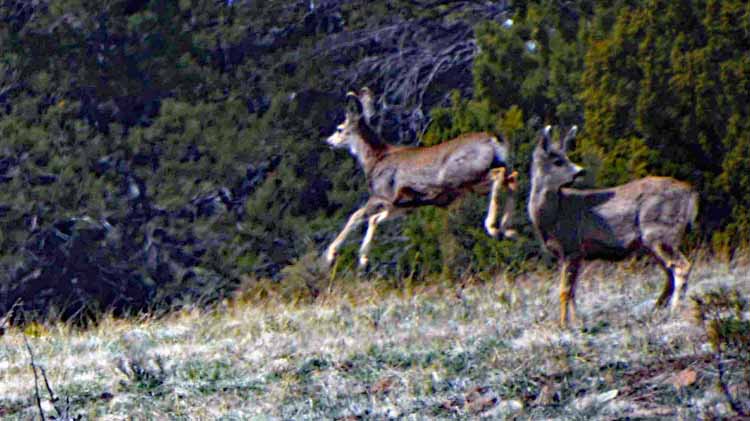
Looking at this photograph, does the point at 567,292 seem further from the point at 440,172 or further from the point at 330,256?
the point at 330,256

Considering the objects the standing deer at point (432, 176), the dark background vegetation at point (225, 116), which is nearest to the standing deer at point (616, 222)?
the standing deer at point (432, 176)

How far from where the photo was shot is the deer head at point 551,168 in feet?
30.8

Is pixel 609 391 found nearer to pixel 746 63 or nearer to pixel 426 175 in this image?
pixel 426 175

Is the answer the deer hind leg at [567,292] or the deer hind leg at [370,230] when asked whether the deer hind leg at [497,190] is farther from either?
the deer hind leg at [567,292]

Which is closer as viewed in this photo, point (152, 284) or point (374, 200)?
point (374, 200)

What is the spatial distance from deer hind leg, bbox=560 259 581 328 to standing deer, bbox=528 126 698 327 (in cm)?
1

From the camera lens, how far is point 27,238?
22.0 meters

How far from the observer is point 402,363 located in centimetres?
765

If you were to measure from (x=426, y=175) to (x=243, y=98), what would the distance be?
13262mm

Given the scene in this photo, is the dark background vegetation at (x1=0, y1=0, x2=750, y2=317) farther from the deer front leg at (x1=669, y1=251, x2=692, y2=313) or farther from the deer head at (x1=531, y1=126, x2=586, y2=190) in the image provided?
the deer front leg at (x1=669, y1=251, x2=692, y2=313)

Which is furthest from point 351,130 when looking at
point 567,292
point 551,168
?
point 567,292

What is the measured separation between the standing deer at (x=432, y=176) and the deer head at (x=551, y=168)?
94 cm

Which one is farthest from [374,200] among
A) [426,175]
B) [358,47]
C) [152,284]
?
[358,47]

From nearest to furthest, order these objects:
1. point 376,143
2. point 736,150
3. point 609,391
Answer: point 609,391 → point 376,143 → point 736,150
